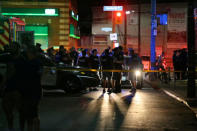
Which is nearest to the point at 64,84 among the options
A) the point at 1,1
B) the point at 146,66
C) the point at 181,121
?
the point at 181,121

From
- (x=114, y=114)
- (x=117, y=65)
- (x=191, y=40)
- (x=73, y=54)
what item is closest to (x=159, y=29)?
(x=73, y=54)

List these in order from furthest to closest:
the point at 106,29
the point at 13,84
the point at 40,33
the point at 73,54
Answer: the point at 106,29 → the point at 40,33 → the point at 73,54 → the point at 13,84

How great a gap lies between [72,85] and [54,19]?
10411 mm

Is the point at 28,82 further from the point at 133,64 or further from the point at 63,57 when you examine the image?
the point at 63,57

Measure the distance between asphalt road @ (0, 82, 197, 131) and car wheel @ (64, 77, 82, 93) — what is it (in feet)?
3.74

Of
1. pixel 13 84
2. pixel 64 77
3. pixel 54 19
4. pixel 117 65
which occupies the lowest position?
pixel 64 77

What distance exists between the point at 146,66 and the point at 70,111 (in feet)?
59.3

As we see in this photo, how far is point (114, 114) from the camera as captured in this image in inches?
329

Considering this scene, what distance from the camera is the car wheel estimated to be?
12345 millimetres

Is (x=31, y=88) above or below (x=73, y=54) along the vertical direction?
below

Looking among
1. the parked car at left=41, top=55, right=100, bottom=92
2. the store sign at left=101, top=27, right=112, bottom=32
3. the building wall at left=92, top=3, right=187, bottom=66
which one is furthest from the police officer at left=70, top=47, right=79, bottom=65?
the store sign at left=101, top=27, right=112, bottom=32

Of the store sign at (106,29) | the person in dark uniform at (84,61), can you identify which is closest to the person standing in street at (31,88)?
the person in dark uniform at (84,61)

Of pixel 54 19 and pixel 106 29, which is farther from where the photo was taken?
pixel 106 29

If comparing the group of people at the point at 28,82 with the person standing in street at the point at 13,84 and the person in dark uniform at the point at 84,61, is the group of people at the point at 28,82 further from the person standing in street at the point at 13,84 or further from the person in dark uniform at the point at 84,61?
the person in dark uniform at the point at 84,61
